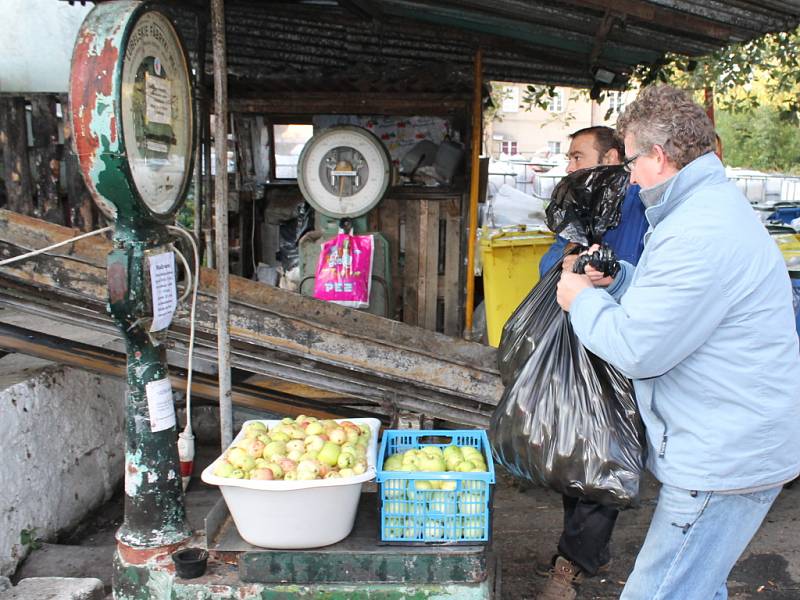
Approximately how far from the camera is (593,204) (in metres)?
2.64

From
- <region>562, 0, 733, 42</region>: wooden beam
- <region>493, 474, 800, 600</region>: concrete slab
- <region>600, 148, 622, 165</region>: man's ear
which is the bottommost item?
<region>493, 474, 800, 600</region>: concrete slab

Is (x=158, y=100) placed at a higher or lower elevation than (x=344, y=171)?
higher

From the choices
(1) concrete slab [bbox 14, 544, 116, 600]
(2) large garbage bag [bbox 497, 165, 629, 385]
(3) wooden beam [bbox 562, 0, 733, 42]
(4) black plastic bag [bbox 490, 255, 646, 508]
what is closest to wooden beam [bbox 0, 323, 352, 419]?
(1) concrete slab [bbox 14, 544, 116, 600]

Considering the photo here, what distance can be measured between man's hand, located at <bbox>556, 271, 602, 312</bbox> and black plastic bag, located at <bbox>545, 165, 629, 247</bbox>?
54 cm

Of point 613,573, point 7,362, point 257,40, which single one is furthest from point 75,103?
point 257,40

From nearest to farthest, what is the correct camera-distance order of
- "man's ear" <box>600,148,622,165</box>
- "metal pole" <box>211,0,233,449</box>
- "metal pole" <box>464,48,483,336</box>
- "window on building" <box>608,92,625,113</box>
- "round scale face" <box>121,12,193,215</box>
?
"round scale face" <box>121,12,193,215</box>
"metal pole" <box>211,0,233,449</box>
"man's ear" <box>600,148,622,165</box>
"metal pole" <box>464,48,483,336</box>
"window on building" <box>608,92,625,113</box>

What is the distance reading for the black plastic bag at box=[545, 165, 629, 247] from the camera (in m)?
2.61

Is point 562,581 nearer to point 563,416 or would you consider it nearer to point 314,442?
point 563,416

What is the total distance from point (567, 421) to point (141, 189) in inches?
54.6

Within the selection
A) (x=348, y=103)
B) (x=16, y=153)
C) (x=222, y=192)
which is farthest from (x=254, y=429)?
(x=16, y=153)

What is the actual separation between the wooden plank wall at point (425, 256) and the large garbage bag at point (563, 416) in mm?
2876

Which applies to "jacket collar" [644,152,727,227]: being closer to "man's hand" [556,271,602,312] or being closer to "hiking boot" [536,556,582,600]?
"man's hand" [556,271,602,312]

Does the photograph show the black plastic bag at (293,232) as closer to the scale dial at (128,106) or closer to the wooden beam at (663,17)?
the wooden beam at (663,17)

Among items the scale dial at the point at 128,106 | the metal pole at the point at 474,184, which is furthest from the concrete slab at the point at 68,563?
the metal pole at the point at 474,184
